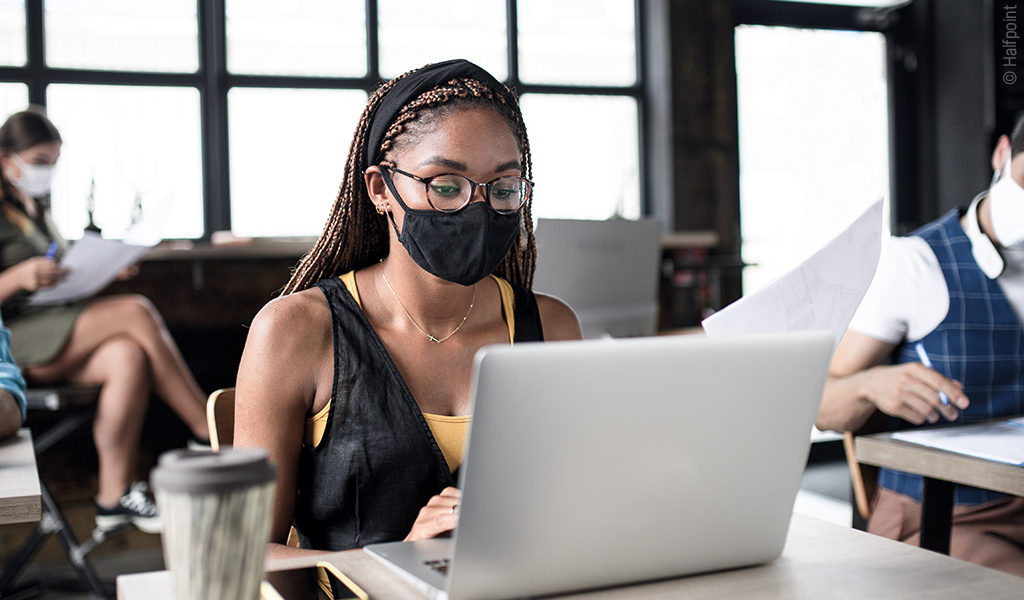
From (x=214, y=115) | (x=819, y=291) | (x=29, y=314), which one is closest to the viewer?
(x=819, y=291)

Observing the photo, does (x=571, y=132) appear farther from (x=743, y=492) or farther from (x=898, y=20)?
(x=743, y=492)

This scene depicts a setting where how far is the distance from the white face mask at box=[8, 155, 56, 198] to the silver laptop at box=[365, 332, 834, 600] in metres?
2.67

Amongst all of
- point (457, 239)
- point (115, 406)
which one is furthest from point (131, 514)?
point (457, 239)

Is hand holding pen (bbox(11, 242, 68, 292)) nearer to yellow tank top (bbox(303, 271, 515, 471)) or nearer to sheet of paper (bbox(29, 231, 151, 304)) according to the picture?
sheet of paper (bbox(29, 231, 151, 304))

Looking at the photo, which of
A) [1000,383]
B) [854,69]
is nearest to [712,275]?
[854,69]

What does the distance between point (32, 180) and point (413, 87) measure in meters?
2.22

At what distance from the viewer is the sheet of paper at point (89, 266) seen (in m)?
2.73

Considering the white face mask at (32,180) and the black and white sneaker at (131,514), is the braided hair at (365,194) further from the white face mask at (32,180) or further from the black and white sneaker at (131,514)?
the white face mask at (32,180)

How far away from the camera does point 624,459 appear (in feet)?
2.27

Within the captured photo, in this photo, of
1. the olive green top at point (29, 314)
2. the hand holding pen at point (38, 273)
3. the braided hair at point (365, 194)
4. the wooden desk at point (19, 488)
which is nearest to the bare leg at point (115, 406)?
the olive green top at point (29, 314)

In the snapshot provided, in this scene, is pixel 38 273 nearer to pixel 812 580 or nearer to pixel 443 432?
pixel 443 432

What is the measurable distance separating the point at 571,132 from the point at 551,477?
3.98m

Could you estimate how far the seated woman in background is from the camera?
114 inches

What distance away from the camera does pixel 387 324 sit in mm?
1290
